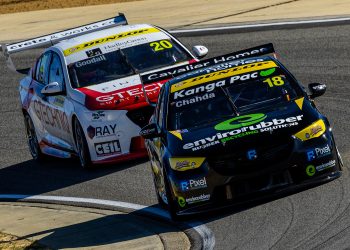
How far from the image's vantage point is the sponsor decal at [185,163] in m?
10.9

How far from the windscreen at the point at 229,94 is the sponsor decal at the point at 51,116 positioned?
3517 mm

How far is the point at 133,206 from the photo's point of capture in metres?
12.6

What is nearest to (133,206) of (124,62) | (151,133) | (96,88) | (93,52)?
(151,133)

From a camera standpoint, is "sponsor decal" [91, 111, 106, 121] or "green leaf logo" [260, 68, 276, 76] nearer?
"green leaf logo" [260, 68, 276, 76]

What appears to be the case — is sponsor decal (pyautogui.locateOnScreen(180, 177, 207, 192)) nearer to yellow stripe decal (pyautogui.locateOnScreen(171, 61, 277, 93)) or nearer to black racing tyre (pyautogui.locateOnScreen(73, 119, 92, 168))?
yellow stripe decal (pyautogui.locateOnScreen(171, 61, 277, 93))

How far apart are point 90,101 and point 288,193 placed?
4347 mm

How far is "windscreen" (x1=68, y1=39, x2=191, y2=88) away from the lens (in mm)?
15453

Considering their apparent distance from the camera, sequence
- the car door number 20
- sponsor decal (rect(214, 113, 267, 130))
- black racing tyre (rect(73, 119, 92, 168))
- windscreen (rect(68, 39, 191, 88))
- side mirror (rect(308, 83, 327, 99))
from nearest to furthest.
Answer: sponsor decal (rect(214, 113, 267, 130)), side mirror (rect(308, 83, 327, 99)), black racing tyre (rect(73, 119, 92, 168)), windscreen (rect(68, 39, 191, 88)), the car door number 20

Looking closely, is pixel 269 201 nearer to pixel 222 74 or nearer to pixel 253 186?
pixel 253 186

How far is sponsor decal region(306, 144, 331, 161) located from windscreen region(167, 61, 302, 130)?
93cm

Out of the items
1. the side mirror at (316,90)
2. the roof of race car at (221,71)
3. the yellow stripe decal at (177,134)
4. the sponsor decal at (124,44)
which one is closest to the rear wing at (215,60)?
the roof of race car at (221,71)

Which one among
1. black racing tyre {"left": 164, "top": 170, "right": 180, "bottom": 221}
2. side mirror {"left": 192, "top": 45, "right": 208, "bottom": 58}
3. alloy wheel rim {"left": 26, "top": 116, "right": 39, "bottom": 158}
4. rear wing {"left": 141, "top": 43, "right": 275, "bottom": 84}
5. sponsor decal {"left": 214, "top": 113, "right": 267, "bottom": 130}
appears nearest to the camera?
black racing tyre {"left": 164, "top": 170, "right": 180, "bottom": 221}

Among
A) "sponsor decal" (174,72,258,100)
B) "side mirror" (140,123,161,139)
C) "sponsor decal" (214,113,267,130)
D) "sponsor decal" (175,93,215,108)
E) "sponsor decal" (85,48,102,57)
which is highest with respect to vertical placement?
"sponsor decal" (174,72,258,100)

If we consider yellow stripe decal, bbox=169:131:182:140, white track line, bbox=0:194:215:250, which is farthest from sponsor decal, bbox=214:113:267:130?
white track line, bbox=0:194:215:250
